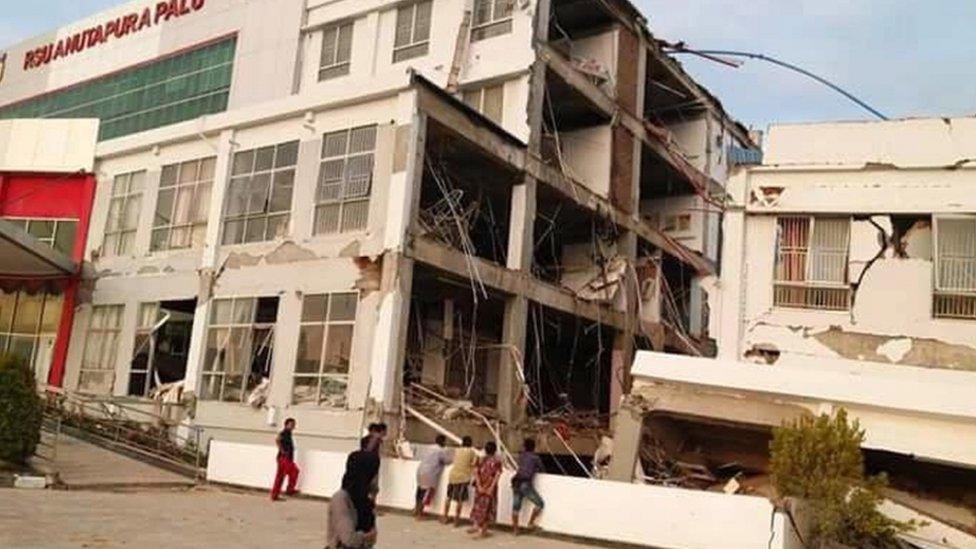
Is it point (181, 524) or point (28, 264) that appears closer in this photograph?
point (181, 524)

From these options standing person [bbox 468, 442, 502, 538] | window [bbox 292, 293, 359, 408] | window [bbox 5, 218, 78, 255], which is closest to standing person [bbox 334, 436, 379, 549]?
standing person [bbox 468, 442, 502, 538]

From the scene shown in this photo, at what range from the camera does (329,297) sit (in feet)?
62.3

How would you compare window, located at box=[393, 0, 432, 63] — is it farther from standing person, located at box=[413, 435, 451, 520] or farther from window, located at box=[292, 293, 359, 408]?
standing person, located at box=[413, 435, 451, 520]

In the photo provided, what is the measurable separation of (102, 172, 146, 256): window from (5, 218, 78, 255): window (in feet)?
5.01

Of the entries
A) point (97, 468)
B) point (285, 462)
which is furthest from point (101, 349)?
point (285, 462)

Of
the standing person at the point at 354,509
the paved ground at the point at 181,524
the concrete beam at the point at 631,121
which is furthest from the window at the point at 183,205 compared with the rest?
the standing person at the point at 354,509

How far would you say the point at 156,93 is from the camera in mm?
33500

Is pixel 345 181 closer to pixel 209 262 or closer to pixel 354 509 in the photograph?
pixel 209 262

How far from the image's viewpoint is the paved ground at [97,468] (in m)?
15.6

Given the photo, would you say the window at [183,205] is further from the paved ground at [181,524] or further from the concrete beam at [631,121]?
the concrete beam at [631,121]

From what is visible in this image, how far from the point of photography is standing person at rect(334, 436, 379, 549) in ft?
25.4

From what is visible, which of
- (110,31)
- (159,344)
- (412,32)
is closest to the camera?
(159,344)

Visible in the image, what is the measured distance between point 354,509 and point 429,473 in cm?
637

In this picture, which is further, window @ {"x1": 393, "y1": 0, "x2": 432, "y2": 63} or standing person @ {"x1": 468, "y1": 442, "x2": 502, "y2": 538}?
window @ {"x1": 393, "y1": 0, "x2": 432, "y2": 63}
